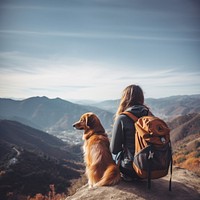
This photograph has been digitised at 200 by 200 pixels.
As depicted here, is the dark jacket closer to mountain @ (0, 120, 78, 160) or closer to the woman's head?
the woman's head

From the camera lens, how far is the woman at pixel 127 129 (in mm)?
4071

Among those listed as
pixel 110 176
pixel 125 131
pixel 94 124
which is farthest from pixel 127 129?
pixel 94 124

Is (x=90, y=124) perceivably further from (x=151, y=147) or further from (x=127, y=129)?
(x=151, y=147)

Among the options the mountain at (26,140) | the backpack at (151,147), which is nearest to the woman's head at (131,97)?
the backpack at (151,147)

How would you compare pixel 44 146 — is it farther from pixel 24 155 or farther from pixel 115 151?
pixel 115 151

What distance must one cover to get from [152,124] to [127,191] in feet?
4.65

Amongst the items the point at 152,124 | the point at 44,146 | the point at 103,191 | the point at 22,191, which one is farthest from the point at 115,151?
the point at 44,146

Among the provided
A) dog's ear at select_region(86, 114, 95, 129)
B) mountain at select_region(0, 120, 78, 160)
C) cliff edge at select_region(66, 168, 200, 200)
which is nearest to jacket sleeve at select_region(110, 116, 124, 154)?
cliff edge at select_region(66, 168, 200, 200)

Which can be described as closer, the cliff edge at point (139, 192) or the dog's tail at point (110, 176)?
the cliff edge at point (139, 192)

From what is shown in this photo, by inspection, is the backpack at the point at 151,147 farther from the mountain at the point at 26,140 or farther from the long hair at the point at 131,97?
the mountain at the point at 26,140

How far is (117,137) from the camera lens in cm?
417

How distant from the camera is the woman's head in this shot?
14.3ft

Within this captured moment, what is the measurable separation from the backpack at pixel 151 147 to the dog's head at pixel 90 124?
133 cm

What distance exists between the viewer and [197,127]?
72.6m
